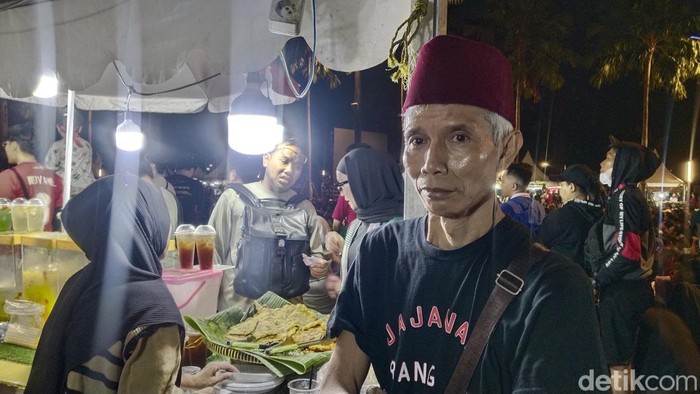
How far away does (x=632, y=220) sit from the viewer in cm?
489

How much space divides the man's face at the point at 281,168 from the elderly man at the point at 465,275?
2.97 meters

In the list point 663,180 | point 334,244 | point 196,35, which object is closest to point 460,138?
point 196,35

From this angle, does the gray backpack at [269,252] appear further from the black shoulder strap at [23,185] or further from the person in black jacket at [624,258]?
the person in black jacket at [624,258]

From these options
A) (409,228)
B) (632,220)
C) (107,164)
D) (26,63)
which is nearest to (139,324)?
(409,228)

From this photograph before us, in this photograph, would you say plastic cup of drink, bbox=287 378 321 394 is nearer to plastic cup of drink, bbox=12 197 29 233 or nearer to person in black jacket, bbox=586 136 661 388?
plastic cup of drink, bbox=12 197 29 233

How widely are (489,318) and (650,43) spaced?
847 inches

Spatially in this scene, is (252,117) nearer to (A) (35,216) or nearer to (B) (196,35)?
(B) (196,35)

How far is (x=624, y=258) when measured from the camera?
480 cm

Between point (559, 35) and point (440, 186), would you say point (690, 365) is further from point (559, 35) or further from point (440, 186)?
point (559, 35)

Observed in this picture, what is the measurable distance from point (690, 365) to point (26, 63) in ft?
15.5

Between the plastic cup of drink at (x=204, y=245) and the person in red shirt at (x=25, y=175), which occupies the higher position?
the person in red shirt at (x=25, y=175)

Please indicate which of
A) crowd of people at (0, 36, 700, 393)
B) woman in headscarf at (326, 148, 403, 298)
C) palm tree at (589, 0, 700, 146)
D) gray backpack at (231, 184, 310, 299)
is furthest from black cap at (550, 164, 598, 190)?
palm tree at (589, 0, 700, 146)

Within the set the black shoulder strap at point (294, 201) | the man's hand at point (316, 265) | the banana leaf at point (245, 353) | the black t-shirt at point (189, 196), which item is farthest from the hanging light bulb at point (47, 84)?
the black t-shirt at point (189, 196)

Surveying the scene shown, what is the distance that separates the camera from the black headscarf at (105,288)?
2.04 meters
